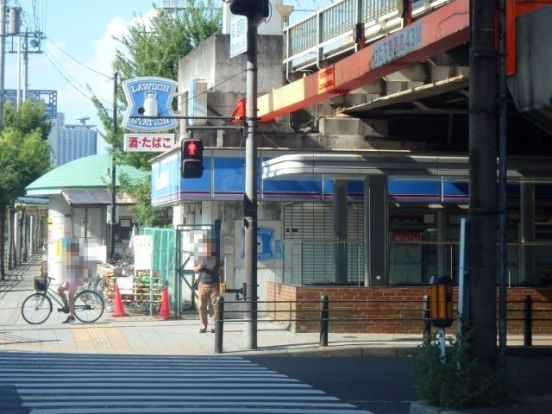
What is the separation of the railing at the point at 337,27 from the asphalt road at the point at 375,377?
6.15m

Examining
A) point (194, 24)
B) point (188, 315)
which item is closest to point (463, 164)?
point (188, 315)

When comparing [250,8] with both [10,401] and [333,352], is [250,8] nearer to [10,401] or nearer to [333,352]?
[333,352]

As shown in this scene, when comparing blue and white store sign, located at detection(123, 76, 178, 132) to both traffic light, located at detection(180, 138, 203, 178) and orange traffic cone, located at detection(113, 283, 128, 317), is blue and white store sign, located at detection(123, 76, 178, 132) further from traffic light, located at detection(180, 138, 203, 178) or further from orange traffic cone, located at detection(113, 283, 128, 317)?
traffic light, located at detection(180, 138, 203, 178)

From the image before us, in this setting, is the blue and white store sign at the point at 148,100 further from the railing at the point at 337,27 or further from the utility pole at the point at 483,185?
the utility pole at the point at 483,185

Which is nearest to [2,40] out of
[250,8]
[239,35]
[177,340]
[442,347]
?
[239,35]

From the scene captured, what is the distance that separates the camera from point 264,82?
86.6ft

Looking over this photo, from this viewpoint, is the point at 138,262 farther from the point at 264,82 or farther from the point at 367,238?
the point at 367,238

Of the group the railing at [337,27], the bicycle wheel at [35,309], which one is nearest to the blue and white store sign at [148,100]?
the railing at [337,27]

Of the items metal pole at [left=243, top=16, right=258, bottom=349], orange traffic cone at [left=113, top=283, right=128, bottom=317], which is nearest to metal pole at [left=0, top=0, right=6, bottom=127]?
orange traffic cone at [left=113, top=283, right=128, bottom=317]

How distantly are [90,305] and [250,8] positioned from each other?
29.6 feet

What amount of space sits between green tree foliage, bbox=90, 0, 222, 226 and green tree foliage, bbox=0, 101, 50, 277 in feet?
18.4

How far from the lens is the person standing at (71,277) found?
2361 cm

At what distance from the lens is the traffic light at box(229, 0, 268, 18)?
18111mm

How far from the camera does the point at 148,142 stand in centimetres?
2692
